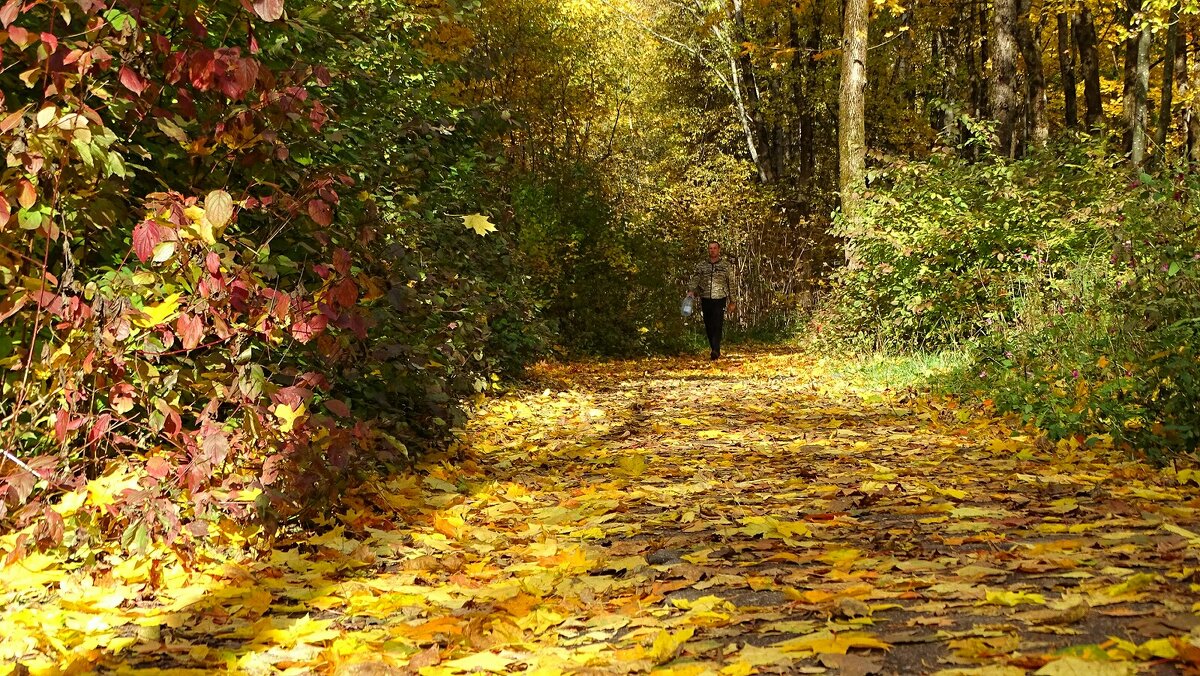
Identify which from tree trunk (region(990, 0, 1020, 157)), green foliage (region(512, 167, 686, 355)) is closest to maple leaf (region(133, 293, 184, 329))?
green foliage (region(512, 167, 686, 355))

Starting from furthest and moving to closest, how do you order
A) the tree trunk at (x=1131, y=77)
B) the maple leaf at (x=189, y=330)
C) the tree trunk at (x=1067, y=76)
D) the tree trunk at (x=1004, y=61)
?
the tree trunk at (x=1067, y=76) → the tree trunk at (x=1131, y=77) → the tree trunk at (x=1004, y=61) → the maple leaf at (x=189, y=330)

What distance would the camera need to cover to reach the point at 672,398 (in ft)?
35.3

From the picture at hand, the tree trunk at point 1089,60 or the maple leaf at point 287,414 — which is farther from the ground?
the tree trunk at point 1089,60

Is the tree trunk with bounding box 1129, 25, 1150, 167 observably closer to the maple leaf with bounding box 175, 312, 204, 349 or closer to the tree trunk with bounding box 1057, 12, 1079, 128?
the tree trunk with bounding box 1057, 12, 1079, 128

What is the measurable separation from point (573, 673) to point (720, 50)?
2929 cm

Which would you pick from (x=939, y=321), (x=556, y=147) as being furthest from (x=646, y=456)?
(x=556, y=147)

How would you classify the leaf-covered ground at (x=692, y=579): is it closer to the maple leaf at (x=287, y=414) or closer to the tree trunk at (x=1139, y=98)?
the maple leaf at (x=287, y=414)

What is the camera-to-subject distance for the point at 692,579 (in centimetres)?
355

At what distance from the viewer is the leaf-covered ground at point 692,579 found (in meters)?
2.70

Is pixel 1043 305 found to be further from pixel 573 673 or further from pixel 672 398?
pixel 573 673

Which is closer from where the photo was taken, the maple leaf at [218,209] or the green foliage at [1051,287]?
the maple leaf at [218,209]

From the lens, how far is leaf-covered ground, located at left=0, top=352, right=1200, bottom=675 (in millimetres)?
2697

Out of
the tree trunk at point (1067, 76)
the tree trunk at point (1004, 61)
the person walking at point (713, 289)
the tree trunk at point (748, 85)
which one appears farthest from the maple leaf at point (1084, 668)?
the tree trunk at point (1067, 76)

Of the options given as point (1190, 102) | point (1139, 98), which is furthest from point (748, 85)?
point (1190, 102)
